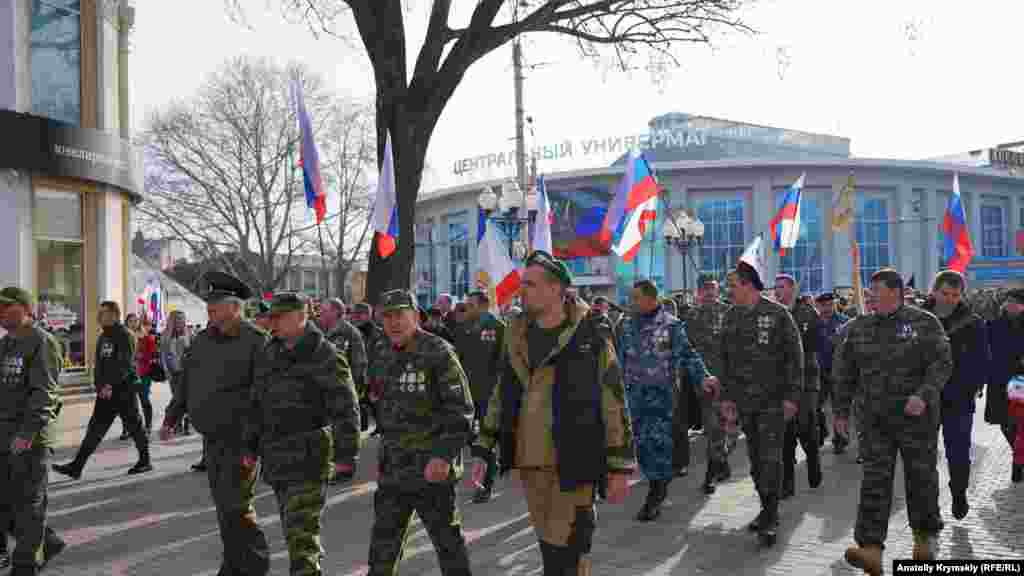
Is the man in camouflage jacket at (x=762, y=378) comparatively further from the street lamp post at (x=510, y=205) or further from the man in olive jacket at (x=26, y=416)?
the street lamp post at (x=510, y=205)

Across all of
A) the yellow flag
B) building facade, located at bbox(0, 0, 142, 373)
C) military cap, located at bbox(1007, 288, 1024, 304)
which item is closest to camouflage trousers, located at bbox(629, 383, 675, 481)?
military cap, located at bbox(1007, 288, 1024, 304)

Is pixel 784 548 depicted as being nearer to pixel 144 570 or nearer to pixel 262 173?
pixel 144 570

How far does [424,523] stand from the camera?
4742mm

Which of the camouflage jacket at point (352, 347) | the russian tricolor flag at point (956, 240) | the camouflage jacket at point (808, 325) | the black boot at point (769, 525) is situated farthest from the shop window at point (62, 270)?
the russian tricolor flag at point (956, 240)

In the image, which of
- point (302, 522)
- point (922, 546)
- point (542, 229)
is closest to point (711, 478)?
point (922, 546)

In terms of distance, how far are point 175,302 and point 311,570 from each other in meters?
40.7

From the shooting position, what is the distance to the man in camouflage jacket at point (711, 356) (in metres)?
8.64

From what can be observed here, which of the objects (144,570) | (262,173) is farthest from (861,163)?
(144,570)

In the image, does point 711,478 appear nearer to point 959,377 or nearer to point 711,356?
point 711,356

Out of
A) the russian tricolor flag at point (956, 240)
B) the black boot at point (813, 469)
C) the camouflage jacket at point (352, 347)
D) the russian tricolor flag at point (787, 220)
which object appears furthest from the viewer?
the russian tricolor flag at point (787, 220)

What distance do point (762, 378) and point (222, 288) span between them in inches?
151

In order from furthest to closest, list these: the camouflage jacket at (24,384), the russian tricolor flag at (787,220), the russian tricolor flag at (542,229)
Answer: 1. the russian tricolor flag at (787,220)
2. the russian tricolor flag at (542,229)
3. the camouflage jacket at (24,384)

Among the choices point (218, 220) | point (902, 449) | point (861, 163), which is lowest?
point (902, 449)

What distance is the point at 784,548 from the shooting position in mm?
6406
